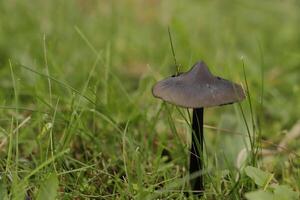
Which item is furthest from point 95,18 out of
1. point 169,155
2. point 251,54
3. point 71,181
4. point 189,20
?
point 71,181

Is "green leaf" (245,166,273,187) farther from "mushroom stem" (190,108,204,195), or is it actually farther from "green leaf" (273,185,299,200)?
"mushroom stem" (190,108,204,195)

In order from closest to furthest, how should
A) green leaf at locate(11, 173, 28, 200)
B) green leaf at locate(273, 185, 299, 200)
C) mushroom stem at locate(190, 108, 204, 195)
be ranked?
1. green leaf at locate(11, 173, 28, 200)
2. green leaf at locate(273, 185, 299, 200)
3. mushroom stem at locate(190, 108, 204, 195)

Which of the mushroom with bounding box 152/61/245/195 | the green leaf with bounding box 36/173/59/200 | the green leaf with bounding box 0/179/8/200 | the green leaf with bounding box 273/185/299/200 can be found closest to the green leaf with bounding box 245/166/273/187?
the green leaf with bounding box 273/185/299/200

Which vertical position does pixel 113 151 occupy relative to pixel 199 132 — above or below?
below

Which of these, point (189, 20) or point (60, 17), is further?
point (189, 20)

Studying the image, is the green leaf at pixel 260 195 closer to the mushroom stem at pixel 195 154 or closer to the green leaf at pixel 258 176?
the green leaf at pixel 258 176

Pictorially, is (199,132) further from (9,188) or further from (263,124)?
(263,124)

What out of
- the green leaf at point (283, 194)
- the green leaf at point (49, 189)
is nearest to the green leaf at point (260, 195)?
the green leaf at point (283, 194)

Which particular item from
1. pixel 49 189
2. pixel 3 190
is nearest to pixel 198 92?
pixel 49 189
